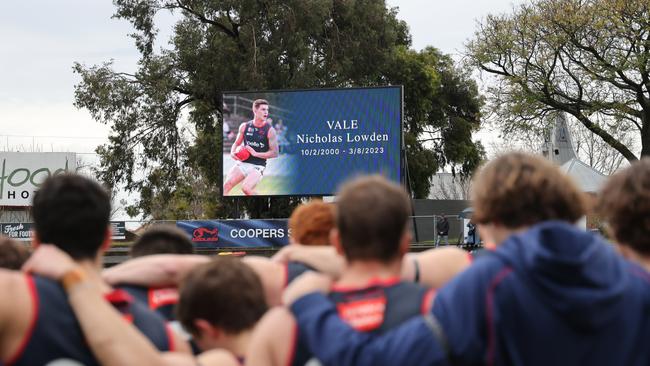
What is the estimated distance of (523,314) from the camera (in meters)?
2.25

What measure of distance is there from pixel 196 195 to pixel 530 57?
75.9ft

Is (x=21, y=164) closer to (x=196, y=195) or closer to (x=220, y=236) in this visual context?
(x=196, y=195)

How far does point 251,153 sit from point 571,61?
1445cm

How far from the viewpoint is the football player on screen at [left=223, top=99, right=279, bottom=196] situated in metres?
28.1

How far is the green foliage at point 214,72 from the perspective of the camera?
121 ft

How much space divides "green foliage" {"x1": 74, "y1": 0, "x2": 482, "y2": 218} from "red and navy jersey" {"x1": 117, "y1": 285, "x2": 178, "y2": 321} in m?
32.9

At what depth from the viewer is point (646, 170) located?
280cm

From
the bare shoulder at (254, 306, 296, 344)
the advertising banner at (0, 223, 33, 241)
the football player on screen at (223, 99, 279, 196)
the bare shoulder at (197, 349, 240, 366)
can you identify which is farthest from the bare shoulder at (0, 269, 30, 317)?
the advertising banner at (0, 223, 33, 241)

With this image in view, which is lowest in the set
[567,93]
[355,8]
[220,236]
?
[220,236]

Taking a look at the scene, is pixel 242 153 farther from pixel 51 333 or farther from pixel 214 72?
pixel 51 333

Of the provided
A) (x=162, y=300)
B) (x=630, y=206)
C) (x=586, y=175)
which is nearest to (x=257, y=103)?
(x=586, y=175)

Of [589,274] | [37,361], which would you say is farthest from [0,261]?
[589,274]

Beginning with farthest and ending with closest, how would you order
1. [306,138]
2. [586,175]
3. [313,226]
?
1. [586,175]
2. [306,138]
3. [313,226]

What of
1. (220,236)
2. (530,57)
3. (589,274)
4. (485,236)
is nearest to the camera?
(589,274)
